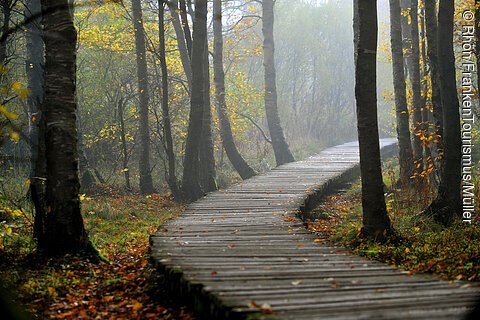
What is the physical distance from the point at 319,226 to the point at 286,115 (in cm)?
2141

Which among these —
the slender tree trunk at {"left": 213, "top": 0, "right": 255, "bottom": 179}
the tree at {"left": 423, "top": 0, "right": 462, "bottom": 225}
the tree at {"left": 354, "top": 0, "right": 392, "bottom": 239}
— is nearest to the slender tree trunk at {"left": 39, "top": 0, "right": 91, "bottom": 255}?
the tree at {"left": 354, "top": 0, "right": 392, "bottom": 239}

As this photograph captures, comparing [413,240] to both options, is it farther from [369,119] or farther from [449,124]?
[449,124]

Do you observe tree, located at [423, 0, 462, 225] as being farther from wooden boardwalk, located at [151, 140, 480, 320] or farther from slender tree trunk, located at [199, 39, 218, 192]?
slender tree trunk, located at [199, 39, 218, 192]

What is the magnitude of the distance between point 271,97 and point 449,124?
1378 centimetres

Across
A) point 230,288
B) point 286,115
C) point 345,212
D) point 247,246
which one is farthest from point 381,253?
point 286,115

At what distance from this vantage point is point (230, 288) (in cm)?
531

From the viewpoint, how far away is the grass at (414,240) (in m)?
6.73

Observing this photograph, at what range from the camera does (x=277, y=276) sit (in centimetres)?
581

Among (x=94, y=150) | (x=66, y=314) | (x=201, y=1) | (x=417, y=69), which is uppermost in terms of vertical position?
(x=201, y=1)

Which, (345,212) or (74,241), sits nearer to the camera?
(74,241)

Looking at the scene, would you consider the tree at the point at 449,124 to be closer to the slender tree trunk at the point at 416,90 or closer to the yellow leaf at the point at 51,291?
the slender tree trunk at the point at 416,90

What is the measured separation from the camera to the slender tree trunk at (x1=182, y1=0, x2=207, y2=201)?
15320 mm

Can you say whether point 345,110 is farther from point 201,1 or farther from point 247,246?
point 247,246

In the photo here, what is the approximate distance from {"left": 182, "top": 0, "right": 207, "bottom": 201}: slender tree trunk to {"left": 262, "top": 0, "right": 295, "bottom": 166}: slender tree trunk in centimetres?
684
